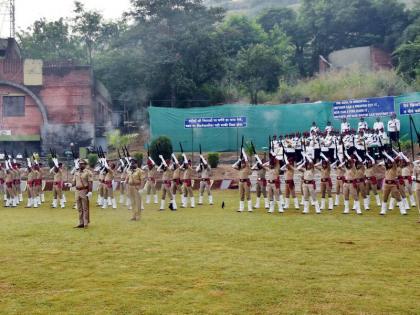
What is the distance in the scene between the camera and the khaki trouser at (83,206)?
709 inches

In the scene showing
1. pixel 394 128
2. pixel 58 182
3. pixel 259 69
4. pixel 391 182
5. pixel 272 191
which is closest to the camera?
pixel 391 182

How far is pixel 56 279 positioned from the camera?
1104cm

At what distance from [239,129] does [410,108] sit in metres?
9.80

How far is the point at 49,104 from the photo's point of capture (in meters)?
43.7

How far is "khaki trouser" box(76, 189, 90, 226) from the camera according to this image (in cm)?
1800

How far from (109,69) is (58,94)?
668 cm

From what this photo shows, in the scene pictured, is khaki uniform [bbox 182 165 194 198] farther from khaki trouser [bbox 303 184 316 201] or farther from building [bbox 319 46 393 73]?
building [bbox 319 46 393 73]

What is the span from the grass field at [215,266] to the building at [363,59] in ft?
133

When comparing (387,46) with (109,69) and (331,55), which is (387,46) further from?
(109,69)

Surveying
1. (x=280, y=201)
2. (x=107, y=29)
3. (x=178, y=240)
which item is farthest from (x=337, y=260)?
(x=107, y=29)

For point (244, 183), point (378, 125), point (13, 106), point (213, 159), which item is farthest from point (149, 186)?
point (13, 106)

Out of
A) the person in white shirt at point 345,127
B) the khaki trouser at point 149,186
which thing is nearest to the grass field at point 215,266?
the khaki trouser at point 149,186

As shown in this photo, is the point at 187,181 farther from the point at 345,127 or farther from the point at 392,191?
the point at 345,127

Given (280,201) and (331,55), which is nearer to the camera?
(280,201)
